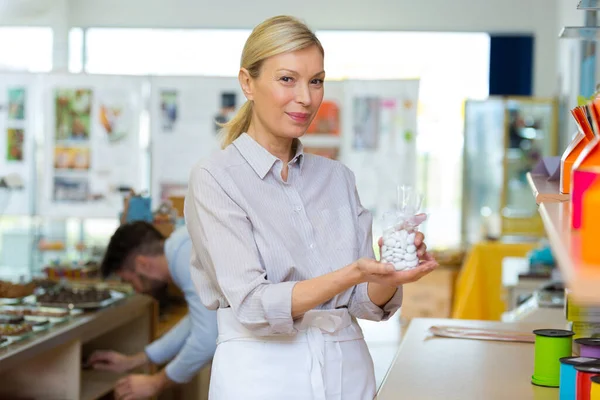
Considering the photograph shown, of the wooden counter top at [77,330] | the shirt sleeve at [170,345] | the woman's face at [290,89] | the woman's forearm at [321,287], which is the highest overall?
the woman's face at [290,89]

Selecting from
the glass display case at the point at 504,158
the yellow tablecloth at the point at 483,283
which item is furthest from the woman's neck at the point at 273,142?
the glass display case at the point at 504,158

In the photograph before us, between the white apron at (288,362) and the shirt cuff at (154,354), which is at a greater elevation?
the white apron at (288,362)

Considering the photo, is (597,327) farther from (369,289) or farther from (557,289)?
(557,289)

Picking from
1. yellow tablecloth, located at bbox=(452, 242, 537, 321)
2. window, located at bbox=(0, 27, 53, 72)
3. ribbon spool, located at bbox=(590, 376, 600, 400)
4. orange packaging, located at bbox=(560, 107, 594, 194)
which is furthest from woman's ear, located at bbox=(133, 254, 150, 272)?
window, located at bbox=(0, 27, 53, 72)

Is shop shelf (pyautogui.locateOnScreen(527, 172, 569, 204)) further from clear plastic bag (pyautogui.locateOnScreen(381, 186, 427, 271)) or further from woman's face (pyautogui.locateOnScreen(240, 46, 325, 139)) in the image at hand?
woman's face (pyautogui.locateOnScreen(240, 46, 325, 139))

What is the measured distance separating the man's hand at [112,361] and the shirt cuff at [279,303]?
198cm

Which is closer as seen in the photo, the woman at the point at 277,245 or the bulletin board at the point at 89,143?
the woman at the point at 277,245

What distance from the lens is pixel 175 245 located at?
139 inches

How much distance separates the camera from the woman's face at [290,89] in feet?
6.53

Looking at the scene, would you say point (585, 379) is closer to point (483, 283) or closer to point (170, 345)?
point (170, 345)

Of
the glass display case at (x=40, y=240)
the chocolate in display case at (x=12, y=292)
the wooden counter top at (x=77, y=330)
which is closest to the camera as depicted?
the wooden counter top at (x=77, y=330)

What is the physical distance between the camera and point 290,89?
1992mm

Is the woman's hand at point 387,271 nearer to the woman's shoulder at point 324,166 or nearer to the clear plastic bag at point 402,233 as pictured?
the clear plastic bag at point 402,233

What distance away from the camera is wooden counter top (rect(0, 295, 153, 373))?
2.92 m
